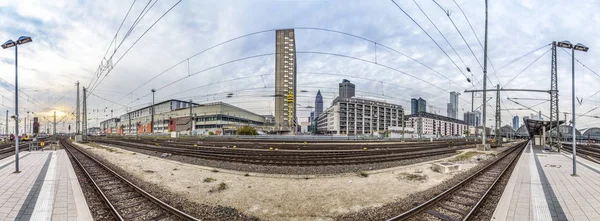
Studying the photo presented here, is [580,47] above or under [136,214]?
above

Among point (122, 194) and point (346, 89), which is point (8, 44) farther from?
point (346, 89)

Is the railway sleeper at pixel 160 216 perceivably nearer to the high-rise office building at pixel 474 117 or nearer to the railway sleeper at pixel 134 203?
the railway sleeper at pixel 134 203

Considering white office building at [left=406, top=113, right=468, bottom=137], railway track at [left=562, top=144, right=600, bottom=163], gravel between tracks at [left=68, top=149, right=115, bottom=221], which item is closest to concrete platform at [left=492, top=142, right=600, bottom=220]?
gravel between tracks at [left=68, top=149, right=115, bottom=221]

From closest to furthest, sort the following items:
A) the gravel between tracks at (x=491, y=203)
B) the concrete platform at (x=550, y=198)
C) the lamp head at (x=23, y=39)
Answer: the concrete platform at (x=550, y=198)
the gravel between tracks at (x=491, y=203)
the lamp head at (x=23, y=39)

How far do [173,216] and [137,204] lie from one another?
2113 mm

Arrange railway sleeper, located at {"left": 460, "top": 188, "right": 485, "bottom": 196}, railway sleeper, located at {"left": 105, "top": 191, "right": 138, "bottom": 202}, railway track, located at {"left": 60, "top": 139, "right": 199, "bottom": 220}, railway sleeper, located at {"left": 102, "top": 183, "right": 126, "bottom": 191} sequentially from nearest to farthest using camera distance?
railway track, located at {"left": 60, "top": 139, "right": 199, "bottom": 220} < railway sleeper, located at {"left": 105, "top": 191, "right": 138, "bottom": 202} < railway sleeper, located at {"left": 460, "top": 188, "right": 485, "bottom": 196} < railway sleeper, located at {"left": 102, "top": 183, "right": 126, "bottom": 191}

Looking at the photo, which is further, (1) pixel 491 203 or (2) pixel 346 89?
(2) pixel 346 89

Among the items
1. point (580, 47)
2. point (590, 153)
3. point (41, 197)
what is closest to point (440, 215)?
point (41, 197)

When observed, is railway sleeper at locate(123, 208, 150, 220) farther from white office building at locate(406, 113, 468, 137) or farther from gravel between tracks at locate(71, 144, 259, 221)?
white office building at locate(406, 113, 468, 137)

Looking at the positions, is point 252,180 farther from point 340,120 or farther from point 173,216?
point 340,120

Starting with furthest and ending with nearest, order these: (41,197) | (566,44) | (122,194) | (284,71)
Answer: (284,71) → (566,44) → (122,194) → (41,197)

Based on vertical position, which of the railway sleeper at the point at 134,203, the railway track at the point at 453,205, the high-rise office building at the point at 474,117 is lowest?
the railway sleeper at the point at 134,203

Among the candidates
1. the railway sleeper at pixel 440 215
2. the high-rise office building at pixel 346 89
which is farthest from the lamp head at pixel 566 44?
the high-rise office building at pixel 346 89

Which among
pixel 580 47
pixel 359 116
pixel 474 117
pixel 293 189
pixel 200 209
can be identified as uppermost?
pixel 580 47
